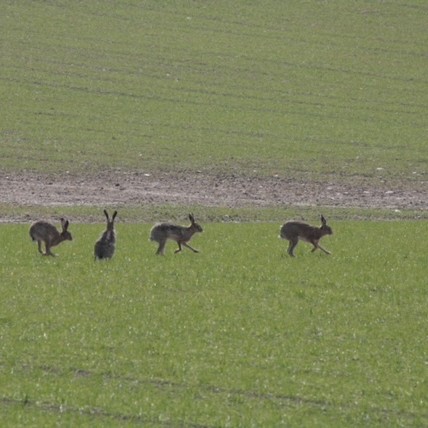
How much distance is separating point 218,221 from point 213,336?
1471cm

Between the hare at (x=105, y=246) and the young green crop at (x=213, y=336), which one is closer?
the young green crop at (x=213, y=336)

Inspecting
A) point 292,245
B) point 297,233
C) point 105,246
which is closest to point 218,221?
point 292,245

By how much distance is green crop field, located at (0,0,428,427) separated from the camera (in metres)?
14.3

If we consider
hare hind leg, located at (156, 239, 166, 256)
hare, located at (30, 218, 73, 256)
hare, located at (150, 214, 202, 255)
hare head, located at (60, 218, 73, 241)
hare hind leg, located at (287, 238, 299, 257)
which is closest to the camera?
hare, located at (30, 218, 73, 256)

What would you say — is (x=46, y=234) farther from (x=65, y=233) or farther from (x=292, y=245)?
(x=292, y=245)

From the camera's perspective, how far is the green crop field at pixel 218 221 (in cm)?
1434

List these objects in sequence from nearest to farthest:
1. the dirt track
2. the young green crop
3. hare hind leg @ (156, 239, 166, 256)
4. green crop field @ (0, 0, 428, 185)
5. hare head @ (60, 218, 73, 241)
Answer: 1. the young green crop
2. hare head @ (60, 218, 73, 241)
3. hare hind leg @ (156, 239, 166, 256)
4. the dirt track
5. green crop field @ (0, 0, 428, 185)

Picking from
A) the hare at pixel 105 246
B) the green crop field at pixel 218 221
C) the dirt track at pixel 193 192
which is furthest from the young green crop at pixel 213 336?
the dirt track at pixel 193 192

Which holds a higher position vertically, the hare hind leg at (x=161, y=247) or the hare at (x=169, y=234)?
the hare at (x=169, y=234)

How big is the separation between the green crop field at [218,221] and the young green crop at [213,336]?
41 mm

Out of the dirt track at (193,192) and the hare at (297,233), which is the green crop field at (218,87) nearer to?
the dirt track at (193,192)

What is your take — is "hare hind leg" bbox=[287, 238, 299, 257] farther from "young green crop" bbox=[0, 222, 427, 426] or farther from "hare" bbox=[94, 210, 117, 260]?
"hare" bbox=[94, 210, 117, 260]

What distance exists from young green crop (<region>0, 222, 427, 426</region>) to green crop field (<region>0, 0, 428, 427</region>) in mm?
41

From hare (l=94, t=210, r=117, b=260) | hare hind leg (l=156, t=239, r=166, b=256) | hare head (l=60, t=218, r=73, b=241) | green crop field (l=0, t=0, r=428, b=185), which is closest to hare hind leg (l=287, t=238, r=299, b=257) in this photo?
hare hind leg (l=156, t=239, r=166, b=256)
